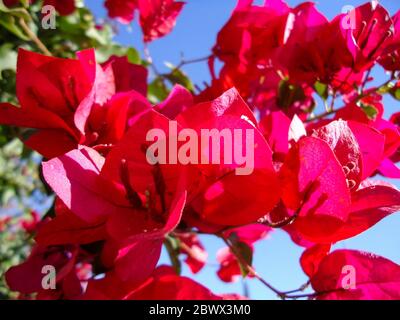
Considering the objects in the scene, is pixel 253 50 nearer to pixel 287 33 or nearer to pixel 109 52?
pixel 287 33

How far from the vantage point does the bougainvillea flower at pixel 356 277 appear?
17.8 inches

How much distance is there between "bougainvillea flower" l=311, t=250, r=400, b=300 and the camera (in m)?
0.45

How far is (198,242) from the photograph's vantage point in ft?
3.47

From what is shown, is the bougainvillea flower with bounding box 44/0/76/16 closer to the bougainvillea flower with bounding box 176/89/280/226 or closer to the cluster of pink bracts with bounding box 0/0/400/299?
the cluster of pink bracts with bounding box 0/0/400/299

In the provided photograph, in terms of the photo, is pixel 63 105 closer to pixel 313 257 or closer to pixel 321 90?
pixel 313 257

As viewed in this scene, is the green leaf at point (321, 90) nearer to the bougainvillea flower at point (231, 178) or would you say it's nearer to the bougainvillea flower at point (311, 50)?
the bougainvillea flower at point (311, 50)

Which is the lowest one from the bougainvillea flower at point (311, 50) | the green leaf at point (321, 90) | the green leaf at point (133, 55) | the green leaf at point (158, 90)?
the green leaf at point (158, 90)

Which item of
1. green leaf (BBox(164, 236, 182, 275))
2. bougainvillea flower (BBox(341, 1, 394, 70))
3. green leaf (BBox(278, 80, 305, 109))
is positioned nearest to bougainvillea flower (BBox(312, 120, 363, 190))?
bougainvillea flower (BBox(341, 1, 394, 70))

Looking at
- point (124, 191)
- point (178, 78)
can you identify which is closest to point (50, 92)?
point (124, 191)

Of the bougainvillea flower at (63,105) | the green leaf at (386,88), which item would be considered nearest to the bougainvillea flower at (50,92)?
the bougainvillea flower at (63,105)

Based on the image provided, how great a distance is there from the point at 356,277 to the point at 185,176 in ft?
0.76

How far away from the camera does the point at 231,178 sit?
393mm
